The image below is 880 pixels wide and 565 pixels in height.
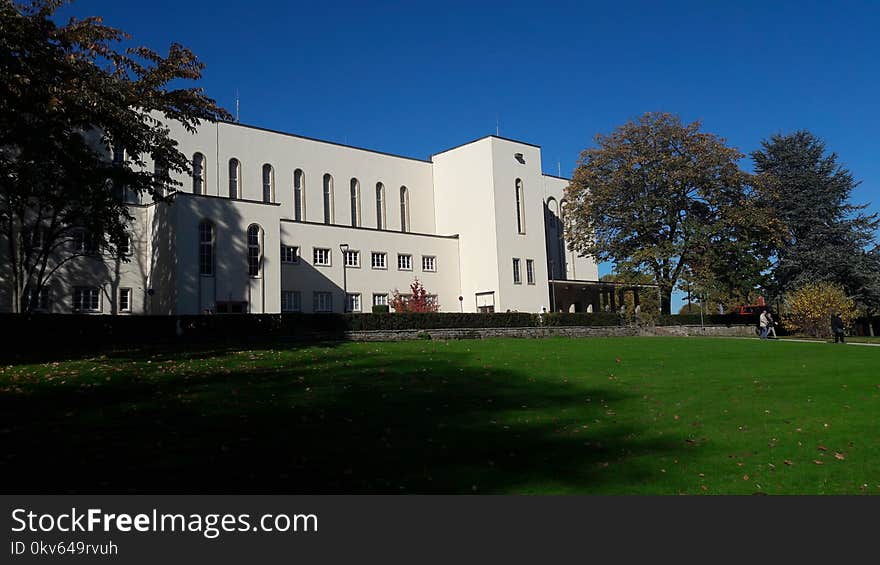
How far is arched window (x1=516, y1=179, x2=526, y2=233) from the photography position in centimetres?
5106

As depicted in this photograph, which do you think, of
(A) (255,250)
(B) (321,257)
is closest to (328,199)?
(B) (321,257)

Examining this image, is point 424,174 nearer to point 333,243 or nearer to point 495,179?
point 495,179

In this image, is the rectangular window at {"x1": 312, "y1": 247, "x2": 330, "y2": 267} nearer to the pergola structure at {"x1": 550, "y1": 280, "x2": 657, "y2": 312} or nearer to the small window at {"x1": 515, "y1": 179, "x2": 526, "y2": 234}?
the small window at {"x1": 515, "y1": 179, "x2": 526, "y2": 234}

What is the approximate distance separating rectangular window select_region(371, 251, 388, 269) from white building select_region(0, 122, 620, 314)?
75mm

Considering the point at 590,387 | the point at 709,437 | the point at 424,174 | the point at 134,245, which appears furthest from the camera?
the point at 424,174

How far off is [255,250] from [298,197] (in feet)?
35.5

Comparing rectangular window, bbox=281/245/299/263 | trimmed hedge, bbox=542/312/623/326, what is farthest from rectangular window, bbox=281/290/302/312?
trimmed hedge, bbox=542/312/623/326

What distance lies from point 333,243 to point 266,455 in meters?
36.4

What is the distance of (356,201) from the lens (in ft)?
166

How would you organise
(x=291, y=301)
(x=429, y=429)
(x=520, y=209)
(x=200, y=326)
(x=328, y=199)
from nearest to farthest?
(x=429, y=429)
(x=200, y=326)
(x=291, y=301)
(x=328, y=199)
(x=520, y=209)

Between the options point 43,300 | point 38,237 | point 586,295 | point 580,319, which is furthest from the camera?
point 586,295

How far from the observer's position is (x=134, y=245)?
3675 cm

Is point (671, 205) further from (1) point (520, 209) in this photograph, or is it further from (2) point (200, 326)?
(2) point (200, 326)

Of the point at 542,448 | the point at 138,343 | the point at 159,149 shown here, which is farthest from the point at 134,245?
the point at 542,448
